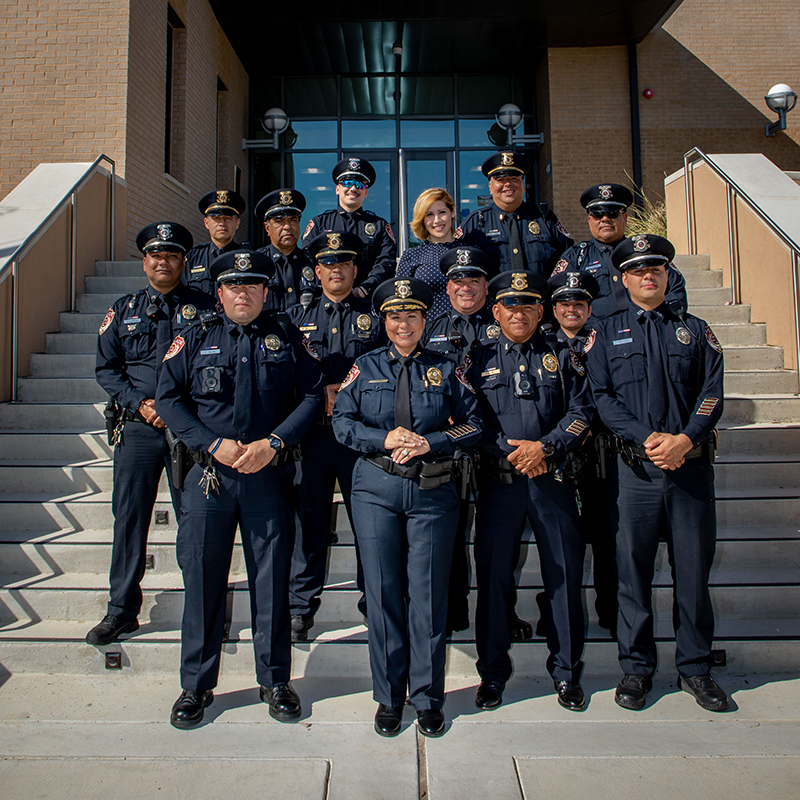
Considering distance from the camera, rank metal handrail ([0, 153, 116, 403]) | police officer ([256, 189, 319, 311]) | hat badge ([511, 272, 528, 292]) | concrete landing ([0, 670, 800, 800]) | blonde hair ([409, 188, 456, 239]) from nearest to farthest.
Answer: concrete landing ([0, 670, 800, 800]), hat badge ([511, 272, 528, 292]), blonde hair ([409, 188, 456, 239]), police officer ([256, 189, 319, 311]), metal handrail ([0, 153, 116, 403])

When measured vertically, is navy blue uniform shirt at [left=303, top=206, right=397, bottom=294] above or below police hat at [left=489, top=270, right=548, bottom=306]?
above

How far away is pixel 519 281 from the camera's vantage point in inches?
130

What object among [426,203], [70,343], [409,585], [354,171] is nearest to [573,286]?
[426,203]

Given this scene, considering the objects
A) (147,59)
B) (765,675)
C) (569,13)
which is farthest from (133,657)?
(569,13)

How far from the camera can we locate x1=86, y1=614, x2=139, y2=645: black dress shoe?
3369 mm

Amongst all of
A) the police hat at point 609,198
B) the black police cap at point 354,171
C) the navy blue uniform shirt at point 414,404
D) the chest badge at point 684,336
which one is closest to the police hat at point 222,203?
the black police cap at point 354,171

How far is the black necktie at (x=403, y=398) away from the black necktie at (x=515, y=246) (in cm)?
160

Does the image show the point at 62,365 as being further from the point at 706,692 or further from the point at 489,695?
the point at 706,692

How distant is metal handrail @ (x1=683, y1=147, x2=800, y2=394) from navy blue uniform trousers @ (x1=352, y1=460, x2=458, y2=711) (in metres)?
4.14

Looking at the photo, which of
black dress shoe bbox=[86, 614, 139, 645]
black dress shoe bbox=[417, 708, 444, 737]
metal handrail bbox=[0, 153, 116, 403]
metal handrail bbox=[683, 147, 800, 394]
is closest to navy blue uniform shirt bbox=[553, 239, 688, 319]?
metal handrail bbox=[683, 147, 800, 394]

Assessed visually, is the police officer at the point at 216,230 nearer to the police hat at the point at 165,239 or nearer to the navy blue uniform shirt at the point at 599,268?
the police hat at the point at 165,239

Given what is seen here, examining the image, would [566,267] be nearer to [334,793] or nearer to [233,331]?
[233,331]

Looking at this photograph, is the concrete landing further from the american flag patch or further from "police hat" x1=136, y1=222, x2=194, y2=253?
"police hat" x1=136, y1=222, x2=194, y2=253

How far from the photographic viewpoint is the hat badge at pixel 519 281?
3.30 m
